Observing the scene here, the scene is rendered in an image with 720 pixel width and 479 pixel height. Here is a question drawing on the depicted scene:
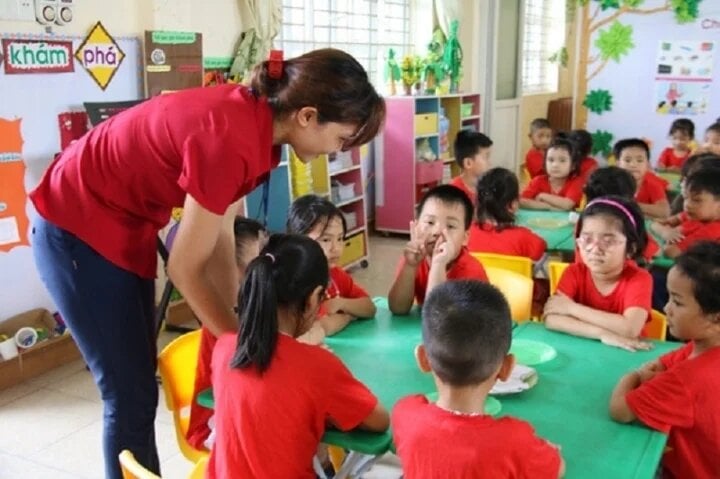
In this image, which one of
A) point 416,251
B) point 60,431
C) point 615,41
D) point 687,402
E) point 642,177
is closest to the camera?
point 687,402

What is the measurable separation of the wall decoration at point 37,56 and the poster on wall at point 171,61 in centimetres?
45

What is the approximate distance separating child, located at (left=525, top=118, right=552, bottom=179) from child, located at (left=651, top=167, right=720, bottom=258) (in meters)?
2.24

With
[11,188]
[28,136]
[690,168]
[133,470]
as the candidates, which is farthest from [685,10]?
[133,470]

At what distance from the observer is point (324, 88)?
1.43 metres

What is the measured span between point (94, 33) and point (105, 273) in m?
2.45

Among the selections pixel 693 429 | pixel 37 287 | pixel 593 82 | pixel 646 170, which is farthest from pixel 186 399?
pixel 593 82

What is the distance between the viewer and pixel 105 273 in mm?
1644

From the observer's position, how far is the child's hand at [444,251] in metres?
2.29

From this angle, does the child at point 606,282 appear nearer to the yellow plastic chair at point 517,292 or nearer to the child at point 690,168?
the yellow plastic chair at point 517,292

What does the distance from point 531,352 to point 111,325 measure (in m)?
1.05

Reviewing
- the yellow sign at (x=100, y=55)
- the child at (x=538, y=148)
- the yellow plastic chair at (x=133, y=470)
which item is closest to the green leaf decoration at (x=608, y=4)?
the child at (x=538, y=148)

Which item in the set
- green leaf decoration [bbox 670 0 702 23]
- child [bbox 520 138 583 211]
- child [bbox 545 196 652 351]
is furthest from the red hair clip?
green leaf decoration [bbox 670 0 702 23]

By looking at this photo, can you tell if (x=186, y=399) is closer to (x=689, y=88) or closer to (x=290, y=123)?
(x=290, y=123)

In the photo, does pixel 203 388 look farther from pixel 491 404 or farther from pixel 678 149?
pixel 678 149
